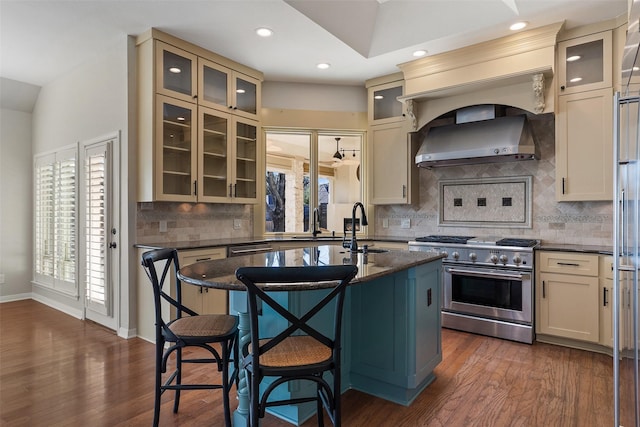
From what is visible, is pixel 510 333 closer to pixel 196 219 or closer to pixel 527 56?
pixel 527 56

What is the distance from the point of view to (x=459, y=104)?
12.9 feet

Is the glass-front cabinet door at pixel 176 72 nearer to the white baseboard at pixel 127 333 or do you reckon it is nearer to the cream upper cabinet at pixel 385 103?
the cream upper cabinet at pixel 385 103

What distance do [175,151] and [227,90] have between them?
959 millimetres

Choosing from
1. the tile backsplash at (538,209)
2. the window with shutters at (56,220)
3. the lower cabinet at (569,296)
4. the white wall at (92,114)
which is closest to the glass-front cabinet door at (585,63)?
the tile backsplash at (538,209)

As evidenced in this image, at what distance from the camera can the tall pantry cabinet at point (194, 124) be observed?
11.4 ft

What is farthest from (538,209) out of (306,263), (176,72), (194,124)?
(176,72)

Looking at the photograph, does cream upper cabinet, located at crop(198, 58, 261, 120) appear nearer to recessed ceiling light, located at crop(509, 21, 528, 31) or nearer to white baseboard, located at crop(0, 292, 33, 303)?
recessed ceiling light, located at crop(509, 21, 528, 31)

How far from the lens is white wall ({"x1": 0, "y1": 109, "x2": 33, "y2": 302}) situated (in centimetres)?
500

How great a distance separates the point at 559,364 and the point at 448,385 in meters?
1.07

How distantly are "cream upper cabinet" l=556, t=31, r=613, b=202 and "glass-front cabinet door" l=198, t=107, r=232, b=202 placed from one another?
332 cm

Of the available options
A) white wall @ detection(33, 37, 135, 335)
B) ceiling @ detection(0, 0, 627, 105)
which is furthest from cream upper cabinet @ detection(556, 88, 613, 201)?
white wall @ detection(33, 37, 135, 335)

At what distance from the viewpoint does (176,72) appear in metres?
3.66

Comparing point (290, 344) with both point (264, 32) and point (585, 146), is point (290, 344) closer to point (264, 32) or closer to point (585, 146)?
point (264, 32)

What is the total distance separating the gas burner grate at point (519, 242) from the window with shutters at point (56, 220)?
4.65 meters
